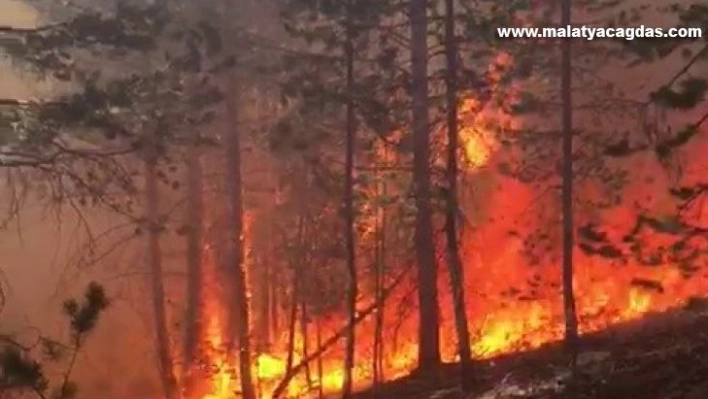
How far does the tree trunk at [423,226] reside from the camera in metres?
17.2

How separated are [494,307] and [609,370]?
11.8 metres

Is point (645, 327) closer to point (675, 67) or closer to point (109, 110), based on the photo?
point (675, 67)

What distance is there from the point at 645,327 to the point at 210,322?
11.7 meters

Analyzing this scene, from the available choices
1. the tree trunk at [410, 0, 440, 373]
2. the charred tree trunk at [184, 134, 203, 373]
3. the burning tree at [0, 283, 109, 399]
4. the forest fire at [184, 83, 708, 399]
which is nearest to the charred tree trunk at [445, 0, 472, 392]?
the tree trunk at [410, 0, 440, 373]

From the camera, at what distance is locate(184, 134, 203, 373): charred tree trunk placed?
22594 mm

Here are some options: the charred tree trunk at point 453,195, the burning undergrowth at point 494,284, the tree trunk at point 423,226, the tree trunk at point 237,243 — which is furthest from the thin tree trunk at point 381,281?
the charred tree trunk at point 453,195

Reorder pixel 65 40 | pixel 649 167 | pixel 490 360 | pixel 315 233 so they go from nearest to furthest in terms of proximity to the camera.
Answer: pixel 65 40 < pixel 490 360 < pixel 315 233 < pixel 649 167

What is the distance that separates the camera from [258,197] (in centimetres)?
2548

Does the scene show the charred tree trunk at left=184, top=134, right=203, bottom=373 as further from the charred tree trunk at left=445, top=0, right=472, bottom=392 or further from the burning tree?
the burning tree

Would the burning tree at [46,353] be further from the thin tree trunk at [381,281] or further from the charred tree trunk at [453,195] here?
the thin tree trunk at [381,281]

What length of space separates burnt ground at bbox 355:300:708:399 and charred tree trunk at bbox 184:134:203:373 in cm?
650

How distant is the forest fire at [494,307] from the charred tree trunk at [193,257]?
0.58m

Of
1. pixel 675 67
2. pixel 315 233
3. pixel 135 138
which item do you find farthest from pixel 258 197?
pixel 135 138

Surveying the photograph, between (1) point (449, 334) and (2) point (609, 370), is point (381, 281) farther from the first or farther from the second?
(2) point (609, 370)
